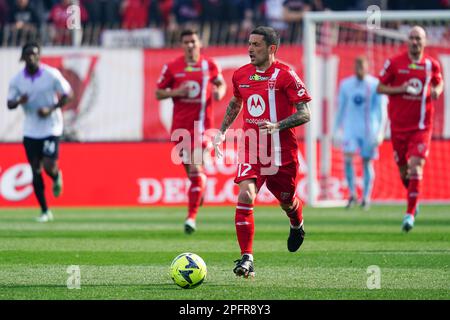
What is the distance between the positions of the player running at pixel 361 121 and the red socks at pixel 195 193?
5729 mm

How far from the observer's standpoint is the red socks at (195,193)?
14.3m

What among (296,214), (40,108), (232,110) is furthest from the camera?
(40,108)

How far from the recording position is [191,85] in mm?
14812

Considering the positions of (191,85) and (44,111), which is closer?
(191,85)

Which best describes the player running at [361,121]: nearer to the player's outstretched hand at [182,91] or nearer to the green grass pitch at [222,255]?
the green grass pitch at [222,255]

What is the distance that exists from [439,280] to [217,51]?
12.7 metres

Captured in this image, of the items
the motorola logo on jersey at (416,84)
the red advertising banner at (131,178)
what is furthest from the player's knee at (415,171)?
the red advertising banner at (131,178)

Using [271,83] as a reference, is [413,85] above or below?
above

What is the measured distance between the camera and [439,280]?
9.27 meters

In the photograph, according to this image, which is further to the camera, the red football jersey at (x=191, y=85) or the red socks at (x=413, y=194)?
the red football jersey at (x=191, y=85)

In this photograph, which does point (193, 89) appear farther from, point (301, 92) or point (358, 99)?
point (358, 99)

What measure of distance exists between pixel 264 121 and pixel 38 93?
7.56 m

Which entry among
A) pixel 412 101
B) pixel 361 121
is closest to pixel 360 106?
pixel 361 121
